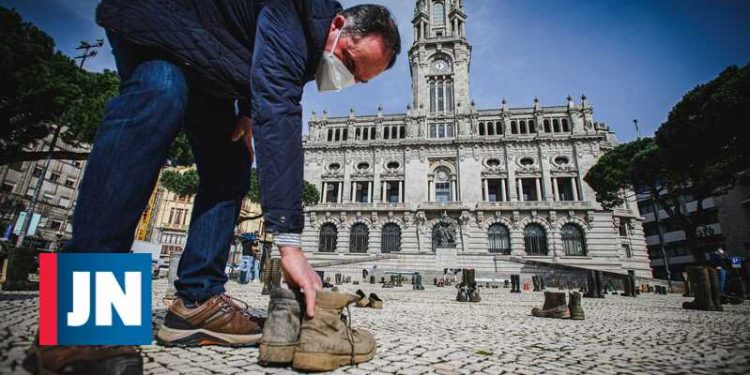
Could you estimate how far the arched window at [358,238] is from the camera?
27516mm

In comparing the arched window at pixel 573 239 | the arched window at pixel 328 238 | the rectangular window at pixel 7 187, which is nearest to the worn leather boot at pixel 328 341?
the arched window at pixel 328 238

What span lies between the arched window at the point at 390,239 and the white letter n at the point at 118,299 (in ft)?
86.5

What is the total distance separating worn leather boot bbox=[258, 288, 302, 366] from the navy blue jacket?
12.0 inches

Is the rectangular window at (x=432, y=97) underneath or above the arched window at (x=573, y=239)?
above

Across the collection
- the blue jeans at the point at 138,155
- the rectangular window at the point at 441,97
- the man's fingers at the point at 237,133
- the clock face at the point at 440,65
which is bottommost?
the blue jeans at the point at 138,155

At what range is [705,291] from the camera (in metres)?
6.28

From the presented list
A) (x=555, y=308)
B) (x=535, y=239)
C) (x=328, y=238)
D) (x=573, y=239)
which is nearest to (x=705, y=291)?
(x=555, y=308)

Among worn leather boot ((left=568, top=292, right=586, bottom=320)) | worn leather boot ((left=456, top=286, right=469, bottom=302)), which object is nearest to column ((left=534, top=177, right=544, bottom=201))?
worn leather boot ((left=456, top=286, right=469, bottom=302))

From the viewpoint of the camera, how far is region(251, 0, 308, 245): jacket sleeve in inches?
44.7

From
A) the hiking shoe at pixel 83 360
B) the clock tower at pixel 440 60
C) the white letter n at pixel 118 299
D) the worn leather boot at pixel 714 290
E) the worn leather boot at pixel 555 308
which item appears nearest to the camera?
the hiking shoe at pixel 83 360

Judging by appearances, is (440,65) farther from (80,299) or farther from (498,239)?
(80,299)

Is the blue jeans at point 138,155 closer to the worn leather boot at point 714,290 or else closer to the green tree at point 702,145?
the worn leather boot at point 714,290

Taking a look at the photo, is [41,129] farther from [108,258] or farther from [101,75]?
[108,258]

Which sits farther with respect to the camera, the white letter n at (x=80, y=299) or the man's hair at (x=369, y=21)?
the man's hair at (x=369, y=21)
